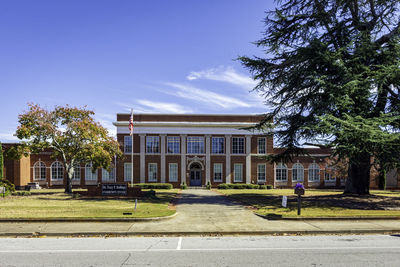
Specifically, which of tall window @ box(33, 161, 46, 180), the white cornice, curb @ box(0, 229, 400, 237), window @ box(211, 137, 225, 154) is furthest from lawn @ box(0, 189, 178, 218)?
tall window @ box(33, 161, 46, 180)

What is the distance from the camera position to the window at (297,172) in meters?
42.2

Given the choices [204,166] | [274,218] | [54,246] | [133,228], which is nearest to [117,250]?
[54,246]

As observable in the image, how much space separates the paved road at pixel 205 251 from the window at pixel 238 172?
3044 centimetres

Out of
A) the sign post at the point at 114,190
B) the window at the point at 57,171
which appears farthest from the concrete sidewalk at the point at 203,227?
the window at the point at 57,171

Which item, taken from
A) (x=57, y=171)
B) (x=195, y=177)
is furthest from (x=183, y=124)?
(x=57, y=171)

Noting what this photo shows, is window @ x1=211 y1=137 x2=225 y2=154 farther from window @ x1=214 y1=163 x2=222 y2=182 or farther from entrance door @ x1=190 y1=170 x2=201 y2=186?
entrance door @ x1=190 y1=170 x2=201 y2=186

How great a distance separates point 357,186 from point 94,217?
67.7ft

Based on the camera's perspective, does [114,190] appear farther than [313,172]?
No

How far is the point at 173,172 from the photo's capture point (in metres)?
40.7

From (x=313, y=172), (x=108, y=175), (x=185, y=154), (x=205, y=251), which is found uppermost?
(x=185, y=154)

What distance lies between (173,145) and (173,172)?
373 cm

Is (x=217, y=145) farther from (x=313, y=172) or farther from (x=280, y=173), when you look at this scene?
(x=313, y=172)

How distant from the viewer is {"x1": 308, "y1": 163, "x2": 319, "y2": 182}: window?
42281 millimetres

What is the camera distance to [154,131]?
1598 inches
